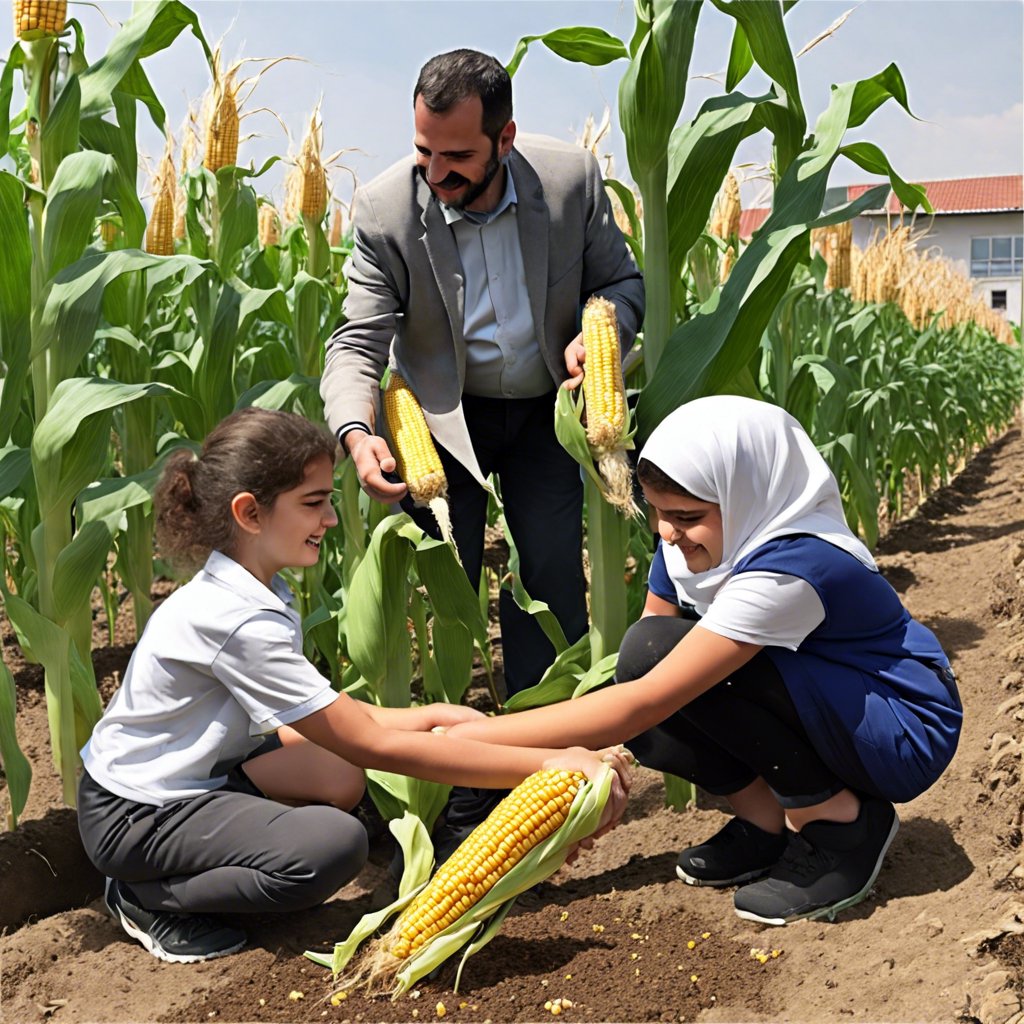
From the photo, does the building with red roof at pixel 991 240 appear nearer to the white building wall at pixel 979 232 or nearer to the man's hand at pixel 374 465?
the white building wall at pixel 979 232

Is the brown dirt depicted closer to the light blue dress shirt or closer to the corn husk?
the corn husk

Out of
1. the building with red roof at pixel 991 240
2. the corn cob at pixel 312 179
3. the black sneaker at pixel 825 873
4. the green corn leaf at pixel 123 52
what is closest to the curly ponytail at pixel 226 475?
the green corn leaf at pixel 123 52

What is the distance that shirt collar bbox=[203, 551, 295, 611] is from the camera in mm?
2492

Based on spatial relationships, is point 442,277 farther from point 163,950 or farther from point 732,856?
point 163,950

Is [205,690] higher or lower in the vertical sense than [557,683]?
higher

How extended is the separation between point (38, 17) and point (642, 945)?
286 cm

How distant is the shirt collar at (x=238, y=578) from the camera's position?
2492 millimetres

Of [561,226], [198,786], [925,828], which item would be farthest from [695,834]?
[561,226]

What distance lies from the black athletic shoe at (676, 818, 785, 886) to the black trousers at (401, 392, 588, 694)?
31.0 inches

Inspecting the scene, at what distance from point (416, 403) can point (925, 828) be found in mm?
1731

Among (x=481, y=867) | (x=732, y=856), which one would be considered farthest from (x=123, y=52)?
(x=732, y=856)

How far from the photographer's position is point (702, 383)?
3010 millimetres

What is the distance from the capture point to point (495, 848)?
2.34 metres

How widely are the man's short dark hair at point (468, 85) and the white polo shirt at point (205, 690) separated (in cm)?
119
